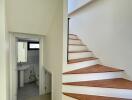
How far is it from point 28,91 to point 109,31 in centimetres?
330

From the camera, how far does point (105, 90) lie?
2.21 meters

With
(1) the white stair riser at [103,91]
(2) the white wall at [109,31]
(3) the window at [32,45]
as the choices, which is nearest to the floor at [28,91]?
(3) the window at [32,45]

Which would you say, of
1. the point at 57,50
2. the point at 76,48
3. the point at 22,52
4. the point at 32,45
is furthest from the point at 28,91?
the point at 57,50

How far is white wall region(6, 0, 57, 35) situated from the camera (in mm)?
2545

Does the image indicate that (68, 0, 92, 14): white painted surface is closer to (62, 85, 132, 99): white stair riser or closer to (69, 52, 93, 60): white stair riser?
(69, 52, 93, 60): white stair riser

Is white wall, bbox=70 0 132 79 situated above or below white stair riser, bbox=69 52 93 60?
above

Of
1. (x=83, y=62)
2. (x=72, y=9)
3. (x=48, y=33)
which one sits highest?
(x=72, y=9)

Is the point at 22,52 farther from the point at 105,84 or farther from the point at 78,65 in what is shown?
the point at 105,84

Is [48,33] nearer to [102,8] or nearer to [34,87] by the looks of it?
[102,8]

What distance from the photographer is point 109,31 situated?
10.0 ft

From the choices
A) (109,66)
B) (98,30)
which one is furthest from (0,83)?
(98,30)

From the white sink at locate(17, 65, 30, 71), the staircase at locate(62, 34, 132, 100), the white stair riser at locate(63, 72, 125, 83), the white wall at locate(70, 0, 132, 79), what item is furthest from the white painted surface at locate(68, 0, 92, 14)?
the white sink at locate(17, 65, 30, 71)

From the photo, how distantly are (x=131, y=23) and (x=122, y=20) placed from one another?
235 mm

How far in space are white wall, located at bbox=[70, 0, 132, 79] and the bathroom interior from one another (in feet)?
7.35
